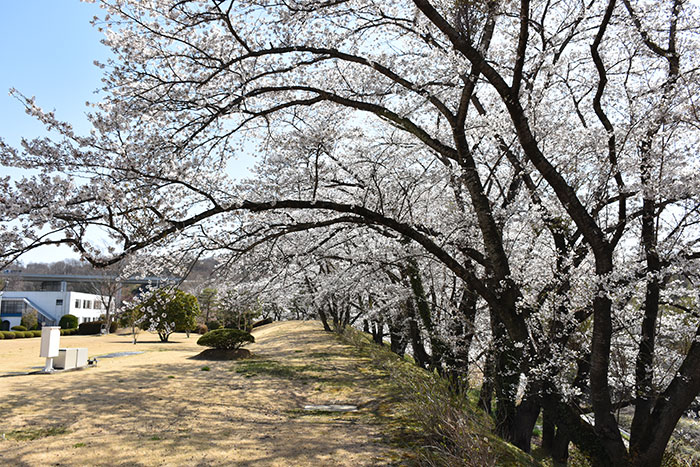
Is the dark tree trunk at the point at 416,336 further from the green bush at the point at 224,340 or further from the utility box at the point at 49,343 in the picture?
the utility box at the point at 49,343

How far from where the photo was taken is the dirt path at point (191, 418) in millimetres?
4402

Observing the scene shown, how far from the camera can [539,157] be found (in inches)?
193

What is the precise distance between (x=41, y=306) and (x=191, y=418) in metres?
40.8

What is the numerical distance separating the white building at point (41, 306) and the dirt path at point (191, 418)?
30.4m

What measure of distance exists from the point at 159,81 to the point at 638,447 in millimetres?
6965

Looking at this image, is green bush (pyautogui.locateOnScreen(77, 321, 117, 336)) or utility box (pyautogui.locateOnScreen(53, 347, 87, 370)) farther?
green bush (pyautogui.locateOnScreen(77, 321, 117, 336))

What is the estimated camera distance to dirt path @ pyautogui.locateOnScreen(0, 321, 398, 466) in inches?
173

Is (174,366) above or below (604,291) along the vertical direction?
below

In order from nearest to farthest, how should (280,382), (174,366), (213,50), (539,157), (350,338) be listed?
(539,157)
(213,50)
(280,382)
(174,366)
(350,338)

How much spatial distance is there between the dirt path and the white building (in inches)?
1195

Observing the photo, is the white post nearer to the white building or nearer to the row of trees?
the row of trees

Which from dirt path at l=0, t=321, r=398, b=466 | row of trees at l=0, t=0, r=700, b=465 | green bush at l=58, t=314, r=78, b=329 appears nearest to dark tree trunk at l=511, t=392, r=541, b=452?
row of trees at l=0, t=0, r=700, b=465

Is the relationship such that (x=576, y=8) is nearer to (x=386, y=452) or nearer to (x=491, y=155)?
(x=491, y=155)

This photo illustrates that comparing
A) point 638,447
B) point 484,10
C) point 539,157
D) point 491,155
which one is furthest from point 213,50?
point 638,447
